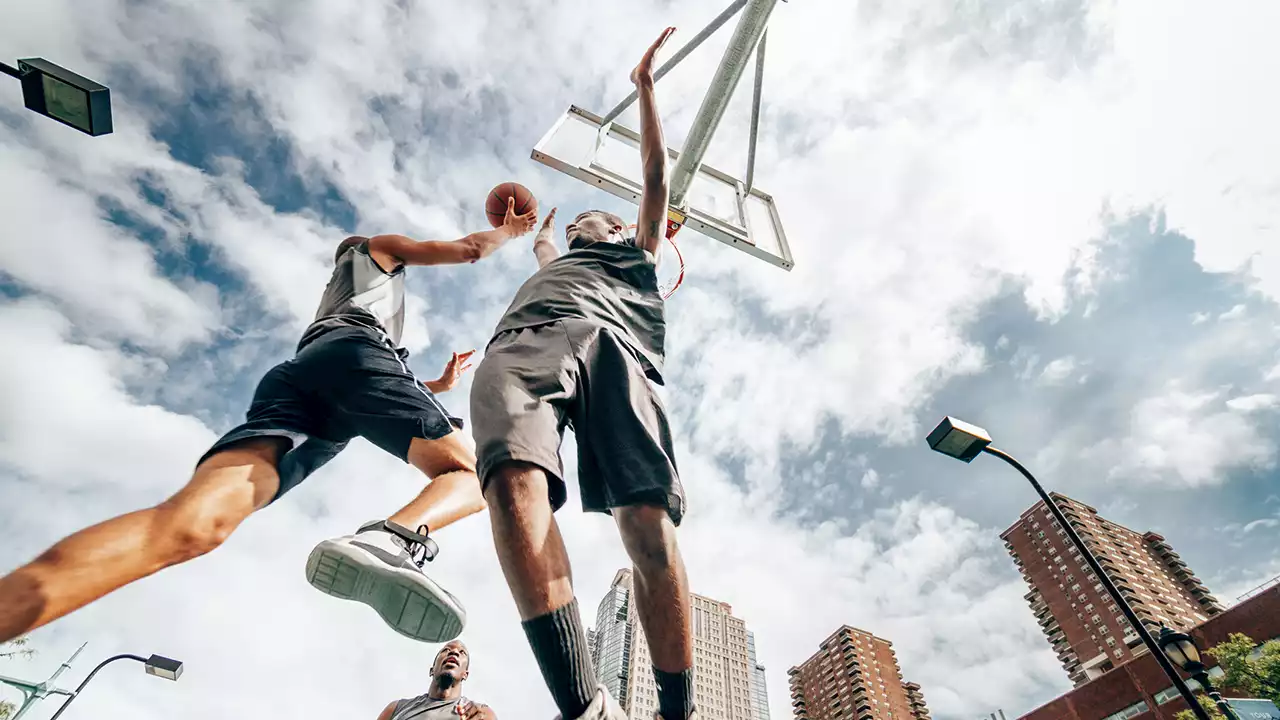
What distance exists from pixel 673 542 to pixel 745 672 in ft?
315

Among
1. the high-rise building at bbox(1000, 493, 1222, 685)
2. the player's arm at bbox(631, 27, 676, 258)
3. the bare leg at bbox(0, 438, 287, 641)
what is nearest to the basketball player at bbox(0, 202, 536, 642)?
the bare leg at bbox(0, 438, 287, 641)

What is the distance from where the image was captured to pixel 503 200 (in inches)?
162

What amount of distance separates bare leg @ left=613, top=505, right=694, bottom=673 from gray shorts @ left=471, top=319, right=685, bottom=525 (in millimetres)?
61

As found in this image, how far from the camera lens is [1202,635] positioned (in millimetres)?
42656

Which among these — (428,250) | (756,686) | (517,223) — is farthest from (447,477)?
(756,686)

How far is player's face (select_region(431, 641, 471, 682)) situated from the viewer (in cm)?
489

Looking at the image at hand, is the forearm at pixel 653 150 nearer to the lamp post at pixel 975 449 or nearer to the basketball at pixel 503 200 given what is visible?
the basketball at pixel 503 200

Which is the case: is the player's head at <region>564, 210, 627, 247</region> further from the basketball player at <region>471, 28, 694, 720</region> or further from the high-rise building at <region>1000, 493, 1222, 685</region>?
the high-rise building at <region>1000, 493, 1222, 685</region>

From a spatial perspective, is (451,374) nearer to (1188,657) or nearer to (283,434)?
(283,434)

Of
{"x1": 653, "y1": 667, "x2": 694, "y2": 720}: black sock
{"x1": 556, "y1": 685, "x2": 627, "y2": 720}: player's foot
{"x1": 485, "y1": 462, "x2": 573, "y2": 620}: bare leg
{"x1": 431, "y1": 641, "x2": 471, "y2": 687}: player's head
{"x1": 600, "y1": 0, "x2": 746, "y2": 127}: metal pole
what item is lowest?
{"x1": 556, "y1": 685, "x2": 627, "y2": 720}: player's foot

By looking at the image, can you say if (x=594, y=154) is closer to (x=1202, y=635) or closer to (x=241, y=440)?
(x=241, y=440)

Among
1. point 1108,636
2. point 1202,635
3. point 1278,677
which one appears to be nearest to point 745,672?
point 1108,636

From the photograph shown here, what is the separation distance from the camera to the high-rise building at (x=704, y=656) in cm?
6250

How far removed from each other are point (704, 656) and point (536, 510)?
8377 cm
